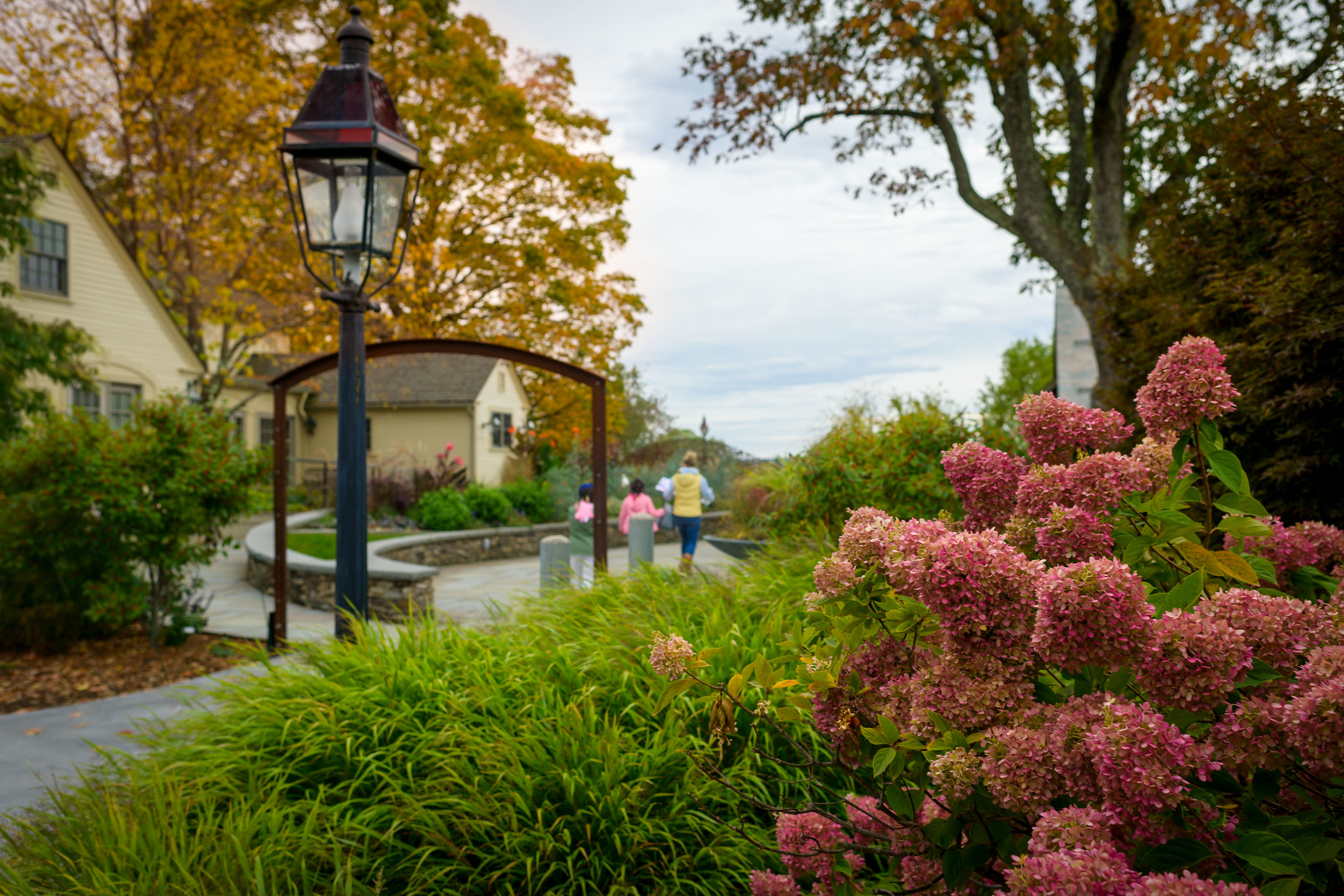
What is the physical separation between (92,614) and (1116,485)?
27.0 feet

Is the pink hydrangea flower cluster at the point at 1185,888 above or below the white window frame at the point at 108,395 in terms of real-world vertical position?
below

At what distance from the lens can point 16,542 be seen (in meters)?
7.40

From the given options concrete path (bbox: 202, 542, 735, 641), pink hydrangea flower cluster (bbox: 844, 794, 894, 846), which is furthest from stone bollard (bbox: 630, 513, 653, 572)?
pink hydrangea flower cluster (bbox: 844, 794, 894, 846)

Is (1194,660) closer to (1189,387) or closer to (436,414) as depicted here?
(1189,387)

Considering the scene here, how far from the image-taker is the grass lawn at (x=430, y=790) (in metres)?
2.87

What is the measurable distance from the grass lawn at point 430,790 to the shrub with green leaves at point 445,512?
1383 cm

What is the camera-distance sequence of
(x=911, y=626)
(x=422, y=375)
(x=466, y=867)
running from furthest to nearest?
(x=422, y=375), (x=466, y=867), (x=911, y=626)

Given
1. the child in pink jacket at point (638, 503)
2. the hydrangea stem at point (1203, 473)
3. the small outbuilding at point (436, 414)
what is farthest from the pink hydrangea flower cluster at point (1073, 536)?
the small outbuilding at point (436, 414)

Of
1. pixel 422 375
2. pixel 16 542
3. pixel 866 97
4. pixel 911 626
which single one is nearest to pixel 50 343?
pixel 16 542

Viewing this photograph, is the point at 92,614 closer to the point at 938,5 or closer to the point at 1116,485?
the point at 1116,485

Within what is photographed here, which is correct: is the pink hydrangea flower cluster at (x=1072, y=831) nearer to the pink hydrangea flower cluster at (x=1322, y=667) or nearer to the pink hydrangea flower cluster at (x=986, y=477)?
the pink hydrangea flower cluster at (x=1322, y=667)

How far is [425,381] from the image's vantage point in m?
29.4

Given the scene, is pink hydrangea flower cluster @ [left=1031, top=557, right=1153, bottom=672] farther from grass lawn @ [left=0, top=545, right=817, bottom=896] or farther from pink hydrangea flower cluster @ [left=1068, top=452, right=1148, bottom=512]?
grass lawn @ [left=0, top=545, right=817, bottom=896]

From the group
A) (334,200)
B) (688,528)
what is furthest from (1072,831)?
(688,528)
